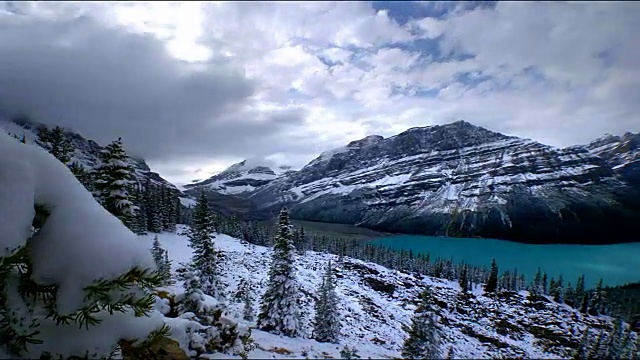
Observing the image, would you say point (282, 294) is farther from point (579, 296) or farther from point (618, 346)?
point (579, 296)

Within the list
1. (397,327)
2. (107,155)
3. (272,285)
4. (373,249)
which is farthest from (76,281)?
(373,249)

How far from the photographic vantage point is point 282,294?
2728 centimetres

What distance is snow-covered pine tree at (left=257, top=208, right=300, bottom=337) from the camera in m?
26.5

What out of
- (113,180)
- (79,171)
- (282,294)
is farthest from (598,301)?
(79,171)

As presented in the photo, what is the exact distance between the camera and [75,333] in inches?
114

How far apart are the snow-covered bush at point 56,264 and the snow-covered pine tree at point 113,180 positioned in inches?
638

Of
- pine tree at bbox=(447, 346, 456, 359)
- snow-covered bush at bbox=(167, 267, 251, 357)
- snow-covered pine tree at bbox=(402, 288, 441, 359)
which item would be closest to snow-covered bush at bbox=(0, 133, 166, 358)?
snow-covered bush at bbox=(167, 267, 251, 357)

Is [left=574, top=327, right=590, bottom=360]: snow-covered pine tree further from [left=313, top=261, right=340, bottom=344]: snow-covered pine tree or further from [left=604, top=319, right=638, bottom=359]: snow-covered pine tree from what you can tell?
[left=313, top=261, right=340, bottom=344]: snow-covered pine tree

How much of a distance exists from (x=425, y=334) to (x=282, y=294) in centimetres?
1209

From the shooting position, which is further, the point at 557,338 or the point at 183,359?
the point at 557,338

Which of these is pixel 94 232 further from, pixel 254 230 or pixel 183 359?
pixel 254 230

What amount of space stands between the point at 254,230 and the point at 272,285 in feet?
264

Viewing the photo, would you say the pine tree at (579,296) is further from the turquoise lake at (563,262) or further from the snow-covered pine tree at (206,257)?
the snow-covered pine tree at (206,257)

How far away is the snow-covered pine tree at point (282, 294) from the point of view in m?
26.5
